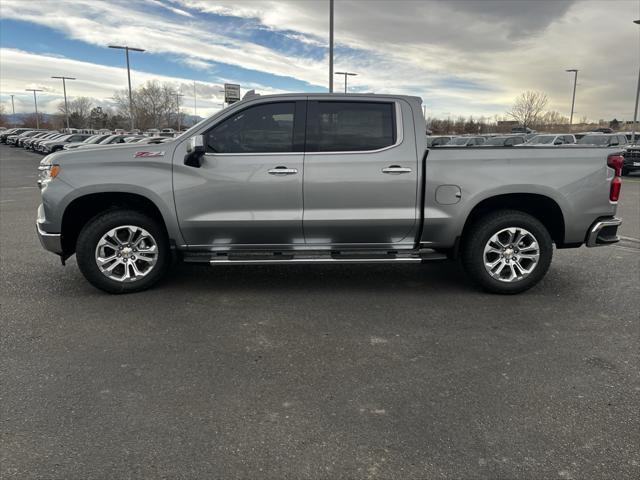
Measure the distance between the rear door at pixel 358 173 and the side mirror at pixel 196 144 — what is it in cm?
99

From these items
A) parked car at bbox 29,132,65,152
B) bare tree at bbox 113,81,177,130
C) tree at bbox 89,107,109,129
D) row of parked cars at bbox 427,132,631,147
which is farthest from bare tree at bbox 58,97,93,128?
row of parked cars at bbox 427,132,631,147

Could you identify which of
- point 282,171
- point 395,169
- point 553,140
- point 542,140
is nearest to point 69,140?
point 542,140

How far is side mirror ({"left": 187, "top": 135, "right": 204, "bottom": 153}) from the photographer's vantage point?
466cm

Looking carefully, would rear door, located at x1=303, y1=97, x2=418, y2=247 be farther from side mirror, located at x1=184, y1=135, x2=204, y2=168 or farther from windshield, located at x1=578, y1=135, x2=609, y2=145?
windshield, located at x1=578, y1=135, x2=609, y2=145

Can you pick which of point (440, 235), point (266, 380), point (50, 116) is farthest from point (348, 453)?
point (50, 116)

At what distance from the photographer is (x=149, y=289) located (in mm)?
5238

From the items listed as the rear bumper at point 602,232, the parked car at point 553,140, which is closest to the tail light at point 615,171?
the rear bumper at point 602,232

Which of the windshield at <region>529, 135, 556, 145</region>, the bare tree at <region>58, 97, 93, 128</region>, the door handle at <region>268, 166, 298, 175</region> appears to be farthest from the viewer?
A: the bare tree at <region>58, 97, 93, 128</region>

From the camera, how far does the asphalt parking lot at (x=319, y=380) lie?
8.43ft

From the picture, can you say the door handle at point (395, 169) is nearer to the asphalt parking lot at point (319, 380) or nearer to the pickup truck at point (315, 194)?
the pickup truck at point (315, 194)

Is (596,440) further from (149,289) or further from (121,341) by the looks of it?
(149,289)

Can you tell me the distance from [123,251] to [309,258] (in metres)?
1.85

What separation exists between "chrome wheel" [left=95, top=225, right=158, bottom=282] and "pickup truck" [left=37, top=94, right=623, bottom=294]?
11 millimetres

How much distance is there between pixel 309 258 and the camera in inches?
195
